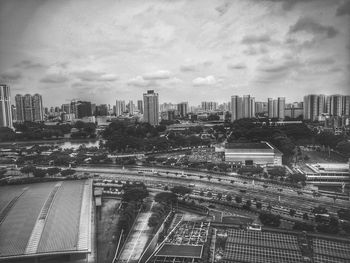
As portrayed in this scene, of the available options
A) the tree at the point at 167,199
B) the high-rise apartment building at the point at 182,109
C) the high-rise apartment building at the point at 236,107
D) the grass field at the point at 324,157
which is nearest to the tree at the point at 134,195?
the tree at the point at 167,199

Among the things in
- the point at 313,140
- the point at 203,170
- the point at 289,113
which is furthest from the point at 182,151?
the point at 289,113

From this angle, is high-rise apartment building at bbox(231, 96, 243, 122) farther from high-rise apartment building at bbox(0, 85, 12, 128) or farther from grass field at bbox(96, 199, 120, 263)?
grass field at bbox(96, 199, 120, 263)

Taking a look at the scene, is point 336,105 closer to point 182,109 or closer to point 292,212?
point 292,212

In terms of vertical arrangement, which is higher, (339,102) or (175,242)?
(339,102)

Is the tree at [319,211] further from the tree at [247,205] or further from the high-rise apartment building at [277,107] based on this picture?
the high-rise apartment building at [277,107]

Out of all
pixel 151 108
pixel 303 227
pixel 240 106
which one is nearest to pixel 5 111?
pixel 151 108

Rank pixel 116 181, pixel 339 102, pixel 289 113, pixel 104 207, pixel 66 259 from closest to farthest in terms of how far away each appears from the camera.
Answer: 1. pixel 66 259
2. pixel 104 207
3. pixel 116 181
4. pixel 339 102
5. pixel 289 113

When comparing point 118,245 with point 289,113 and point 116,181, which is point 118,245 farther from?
point 289,113
